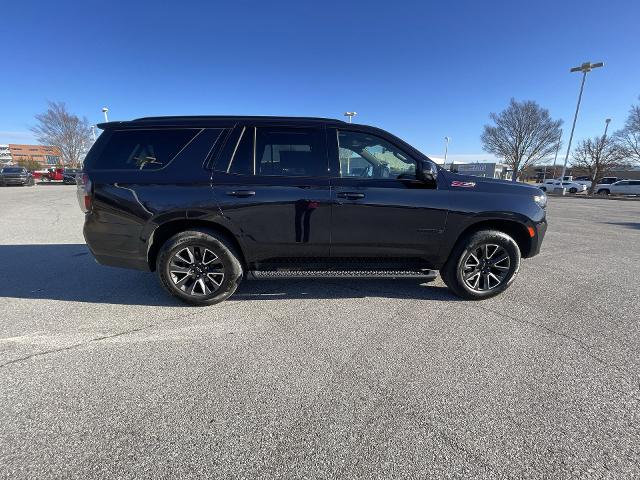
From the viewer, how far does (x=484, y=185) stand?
3.70 metres

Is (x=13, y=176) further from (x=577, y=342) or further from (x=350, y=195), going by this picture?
(x=577, y=342)

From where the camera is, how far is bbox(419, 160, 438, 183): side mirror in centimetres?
345

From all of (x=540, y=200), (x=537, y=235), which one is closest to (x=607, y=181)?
(x=540, y=200)

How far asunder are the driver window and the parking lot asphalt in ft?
5.01

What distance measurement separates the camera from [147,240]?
3508 mm

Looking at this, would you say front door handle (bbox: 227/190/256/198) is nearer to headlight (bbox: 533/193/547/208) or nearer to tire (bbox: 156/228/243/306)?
tire (bbox: 156/228/243/306)

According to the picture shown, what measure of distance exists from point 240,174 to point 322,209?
1.00 m

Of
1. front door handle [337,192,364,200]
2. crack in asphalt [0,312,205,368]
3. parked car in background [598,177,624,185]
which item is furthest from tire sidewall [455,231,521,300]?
parked car in background [598,177,624,185]

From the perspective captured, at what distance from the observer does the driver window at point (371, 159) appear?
3.61 metres

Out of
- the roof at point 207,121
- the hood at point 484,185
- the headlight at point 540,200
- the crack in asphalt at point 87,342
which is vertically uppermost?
the roof at point 207,121

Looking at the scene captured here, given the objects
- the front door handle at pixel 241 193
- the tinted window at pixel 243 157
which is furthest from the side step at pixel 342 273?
the tinted window at pixel 243 157

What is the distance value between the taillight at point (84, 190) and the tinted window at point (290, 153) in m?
1.86

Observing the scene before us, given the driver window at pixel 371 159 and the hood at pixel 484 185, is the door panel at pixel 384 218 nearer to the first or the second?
the driver window at pixel 371 159

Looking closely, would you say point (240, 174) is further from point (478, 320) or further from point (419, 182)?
point (478, 320)
